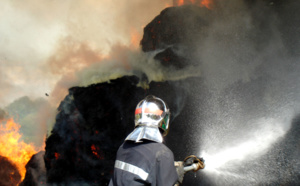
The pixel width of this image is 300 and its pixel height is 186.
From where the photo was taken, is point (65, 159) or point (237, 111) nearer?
point (237, 111)

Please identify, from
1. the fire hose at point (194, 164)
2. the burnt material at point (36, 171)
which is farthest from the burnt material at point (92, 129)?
the fire hose at point (194, 164)

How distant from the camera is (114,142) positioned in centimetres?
1073

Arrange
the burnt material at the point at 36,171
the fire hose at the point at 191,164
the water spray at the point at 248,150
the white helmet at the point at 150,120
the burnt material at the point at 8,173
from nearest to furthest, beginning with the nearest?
the white helmet at the point at 150,120 → the fire hose at the point at 191,164 → the water spray at the point at 248,150 → the burnt material at the point at 36,171 → the burnt material at the point at 8,173

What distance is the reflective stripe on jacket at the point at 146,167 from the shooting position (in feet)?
6.49

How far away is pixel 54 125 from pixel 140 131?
1262 cm

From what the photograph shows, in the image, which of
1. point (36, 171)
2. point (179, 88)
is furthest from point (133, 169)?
point (36, 171)

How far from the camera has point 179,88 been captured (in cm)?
889

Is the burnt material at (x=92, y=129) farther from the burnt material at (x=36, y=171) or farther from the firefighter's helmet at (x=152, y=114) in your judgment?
the firefighter's helmet at (x=152, y=114)

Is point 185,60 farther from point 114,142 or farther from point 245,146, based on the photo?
point 114,142

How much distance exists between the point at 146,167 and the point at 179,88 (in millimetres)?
7127

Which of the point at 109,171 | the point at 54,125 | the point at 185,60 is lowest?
the point at 109,171

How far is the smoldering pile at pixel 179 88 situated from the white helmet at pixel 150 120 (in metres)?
5.00

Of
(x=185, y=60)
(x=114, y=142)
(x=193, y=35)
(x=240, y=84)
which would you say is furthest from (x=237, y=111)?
(x=114, y=142)

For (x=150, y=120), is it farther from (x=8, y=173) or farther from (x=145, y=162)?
(x=8, y=173)
